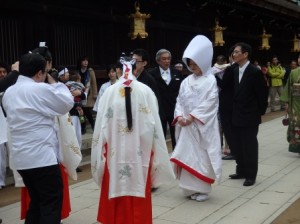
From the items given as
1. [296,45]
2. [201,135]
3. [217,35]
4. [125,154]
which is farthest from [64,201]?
[296,45]

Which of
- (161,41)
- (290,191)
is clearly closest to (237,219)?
(290,191)

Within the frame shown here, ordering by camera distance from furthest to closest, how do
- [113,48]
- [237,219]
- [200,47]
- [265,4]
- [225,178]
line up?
[265,4] < [113,48] < [225,178] < [200,47] < [237,219]

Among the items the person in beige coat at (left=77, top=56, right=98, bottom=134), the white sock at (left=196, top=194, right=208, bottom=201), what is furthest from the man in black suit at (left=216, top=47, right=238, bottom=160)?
the person in beige coat at (left=77, top=56, right=98, bottom=134)

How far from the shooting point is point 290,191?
555 cm

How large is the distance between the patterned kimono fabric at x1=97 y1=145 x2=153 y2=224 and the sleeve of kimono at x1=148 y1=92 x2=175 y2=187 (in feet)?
0.39

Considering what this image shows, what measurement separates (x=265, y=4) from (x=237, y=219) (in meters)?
10.8

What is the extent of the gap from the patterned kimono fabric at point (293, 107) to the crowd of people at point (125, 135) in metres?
1.97

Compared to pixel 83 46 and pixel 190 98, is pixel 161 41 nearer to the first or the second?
pixel 83 46

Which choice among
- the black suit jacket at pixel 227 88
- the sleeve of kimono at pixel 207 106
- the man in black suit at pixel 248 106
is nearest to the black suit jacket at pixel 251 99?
the man in black suit at pixel 248 106

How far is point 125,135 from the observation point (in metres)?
3.97

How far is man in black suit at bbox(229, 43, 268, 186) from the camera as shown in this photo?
5.82 metres

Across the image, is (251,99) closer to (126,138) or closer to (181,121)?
(181,121)

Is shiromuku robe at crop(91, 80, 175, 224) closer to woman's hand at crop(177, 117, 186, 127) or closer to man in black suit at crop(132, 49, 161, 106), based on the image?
woman's hand at crop(177, 117, 186, 127)

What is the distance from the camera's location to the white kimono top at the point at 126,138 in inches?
156
